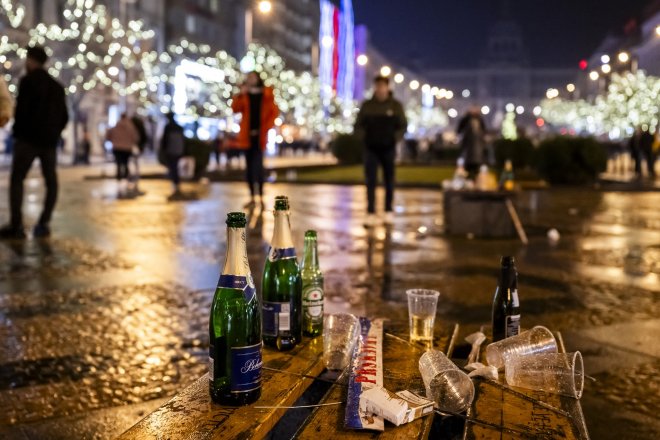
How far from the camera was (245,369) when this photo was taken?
2.01 meters

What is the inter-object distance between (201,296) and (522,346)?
3.47m

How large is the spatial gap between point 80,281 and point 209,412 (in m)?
4.46

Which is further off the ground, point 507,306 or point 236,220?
point 236,220

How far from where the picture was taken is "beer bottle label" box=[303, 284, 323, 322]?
8.98 ft

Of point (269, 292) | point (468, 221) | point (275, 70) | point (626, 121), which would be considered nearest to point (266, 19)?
point (275, 70)

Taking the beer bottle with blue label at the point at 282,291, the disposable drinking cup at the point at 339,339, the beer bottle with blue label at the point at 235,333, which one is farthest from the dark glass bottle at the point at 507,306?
the beer bottle with blue label at the point at 235,333

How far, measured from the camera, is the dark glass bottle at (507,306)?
112 inches

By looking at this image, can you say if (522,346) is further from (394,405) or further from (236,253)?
(236,253)

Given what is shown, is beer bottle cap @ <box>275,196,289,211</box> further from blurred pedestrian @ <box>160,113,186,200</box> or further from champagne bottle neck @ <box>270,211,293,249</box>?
blurred pedestrian @ <box>160,113,186,200</box>

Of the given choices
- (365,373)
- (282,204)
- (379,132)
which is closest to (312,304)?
(282,204)

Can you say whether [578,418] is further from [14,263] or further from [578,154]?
[578,154]

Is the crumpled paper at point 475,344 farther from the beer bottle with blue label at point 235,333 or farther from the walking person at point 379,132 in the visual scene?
the walking person at point 379,132

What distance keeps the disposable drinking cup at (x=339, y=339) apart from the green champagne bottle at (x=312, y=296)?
15 centimetres

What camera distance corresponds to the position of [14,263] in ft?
22.6
